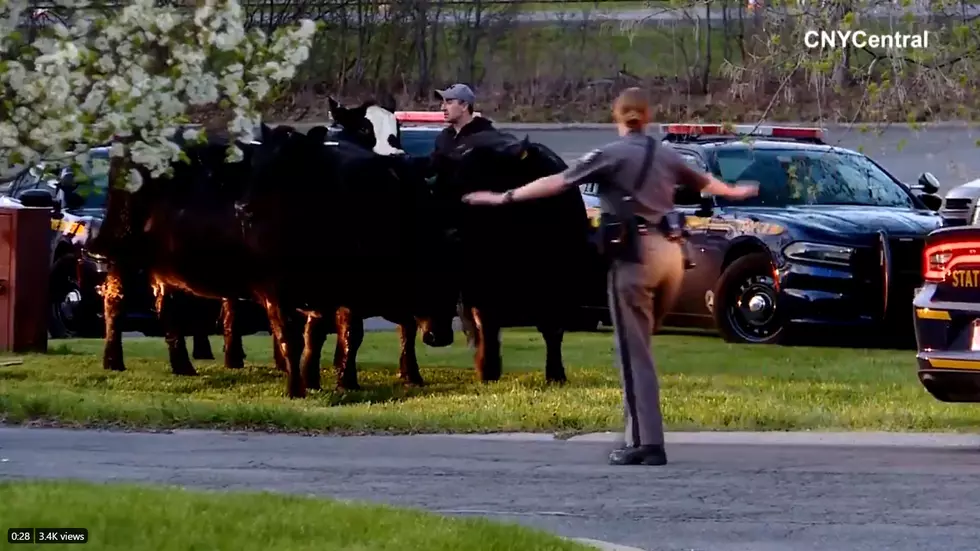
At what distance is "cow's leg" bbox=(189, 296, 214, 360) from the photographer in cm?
1756

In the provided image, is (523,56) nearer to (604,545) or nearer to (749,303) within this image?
(749,303)

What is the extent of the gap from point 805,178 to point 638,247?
336 inches

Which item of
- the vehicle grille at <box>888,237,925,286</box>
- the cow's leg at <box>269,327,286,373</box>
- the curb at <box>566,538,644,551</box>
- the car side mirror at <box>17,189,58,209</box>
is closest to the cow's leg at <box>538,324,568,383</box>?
the cow's leg at <box>269,327,286,373</box>

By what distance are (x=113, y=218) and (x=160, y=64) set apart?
681 cm

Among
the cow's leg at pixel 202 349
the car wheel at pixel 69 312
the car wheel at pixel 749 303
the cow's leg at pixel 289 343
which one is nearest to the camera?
the cow's leg at pixel 289 343

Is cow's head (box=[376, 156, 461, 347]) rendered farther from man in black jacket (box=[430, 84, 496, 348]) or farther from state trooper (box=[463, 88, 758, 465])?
state trooper (box=[463, 88, 758, 465])

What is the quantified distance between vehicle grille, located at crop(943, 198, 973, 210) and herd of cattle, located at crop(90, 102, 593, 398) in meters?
4.14

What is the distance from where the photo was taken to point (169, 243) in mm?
16484

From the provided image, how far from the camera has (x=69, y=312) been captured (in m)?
22.2

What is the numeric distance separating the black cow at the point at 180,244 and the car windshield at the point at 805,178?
5.05 meters

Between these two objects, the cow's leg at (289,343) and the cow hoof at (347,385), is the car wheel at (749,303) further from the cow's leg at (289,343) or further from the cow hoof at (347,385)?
the cow's leg at (289,343)

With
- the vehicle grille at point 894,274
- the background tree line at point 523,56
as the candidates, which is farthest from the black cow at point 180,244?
the background tree line at point 523,56

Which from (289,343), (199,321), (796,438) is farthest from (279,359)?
(796,438)
